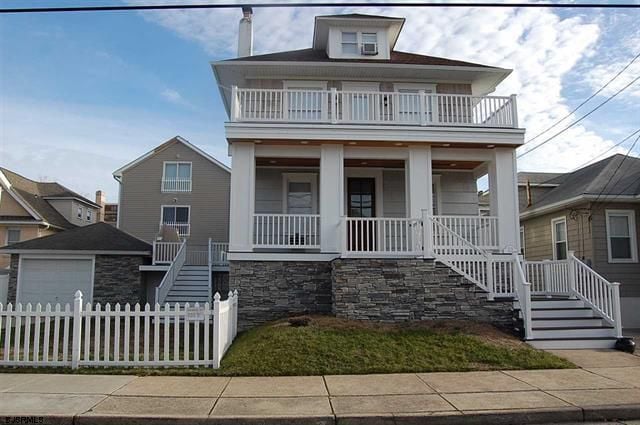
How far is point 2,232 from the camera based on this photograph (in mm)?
25609

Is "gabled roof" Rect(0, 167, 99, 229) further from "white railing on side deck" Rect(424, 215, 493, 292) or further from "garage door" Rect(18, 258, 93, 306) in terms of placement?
"white railing on side deck" Rect(424, 215, 493, 292)

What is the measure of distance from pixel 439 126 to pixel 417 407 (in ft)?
28.2

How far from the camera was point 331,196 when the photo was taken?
1262 centimetres

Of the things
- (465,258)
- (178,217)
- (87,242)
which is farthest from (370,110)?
(178,217)

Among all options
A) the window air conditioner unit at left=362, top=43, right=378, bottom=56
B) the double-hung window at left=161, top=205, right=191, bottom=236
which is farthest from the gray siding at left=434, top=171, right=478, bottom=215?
the double-hung window at left=161, top=205, right=191, bottom=236

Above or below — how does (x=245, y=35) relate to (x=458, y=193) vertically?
above

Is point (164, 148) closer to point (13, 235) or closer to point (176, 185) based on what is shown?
point (176, 185)

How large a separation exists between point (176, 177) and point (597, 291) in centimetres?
2246

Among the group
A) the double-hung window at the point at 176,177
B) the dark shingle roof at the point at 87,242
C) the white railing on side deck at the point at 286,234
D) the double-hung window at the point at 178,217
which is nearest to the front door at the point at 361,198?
the white railing on side deck at the point at 286,234

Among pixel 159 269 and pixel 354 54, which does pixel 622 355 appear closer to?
pixel 354 54

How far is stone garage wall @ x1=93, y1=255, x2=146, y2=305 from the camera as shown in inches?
685

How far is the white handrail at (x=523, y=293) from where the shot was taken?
957 cm

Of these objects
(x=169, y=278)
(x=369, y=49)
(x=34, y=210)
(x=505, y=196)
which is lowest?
(x=169, y=278)

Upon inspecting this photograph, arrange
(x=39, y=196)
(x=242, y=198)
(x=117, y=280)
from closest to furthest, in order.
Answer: (x=242, y=198) < (x=117, y=280) < (x=39, y=196)
